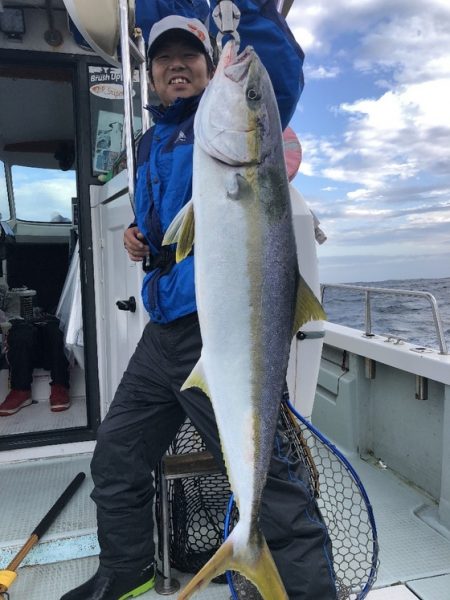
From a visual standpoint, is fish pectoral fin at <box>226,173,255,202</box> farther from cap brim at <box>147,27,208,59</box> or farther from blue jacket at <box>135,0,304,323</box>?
cap brim at <box>147,27,208,59</box>

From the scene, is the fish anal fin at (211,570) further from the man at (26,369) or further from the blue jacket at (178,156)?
the man at (26,369)

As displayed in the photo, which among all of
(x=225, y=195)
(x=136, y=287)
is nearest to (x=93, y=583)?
(x=136, y=287)

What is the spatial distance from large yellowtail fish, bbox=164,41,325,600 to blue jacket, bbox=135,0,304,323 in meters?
0.41

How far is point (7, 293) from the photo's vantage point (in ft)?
18.8

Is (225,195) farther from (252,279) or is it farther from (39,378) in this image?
(39,378)

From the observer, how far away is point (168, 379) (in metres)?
2.04

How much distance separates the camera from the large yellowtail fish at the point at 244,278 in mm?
1346

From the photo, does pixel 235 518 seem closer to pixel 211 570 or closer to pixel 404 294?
pixel 211 570

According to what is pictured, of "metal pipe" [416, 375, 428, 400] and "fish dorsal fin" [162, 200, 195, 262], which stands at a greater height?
"fish dorsal fin" [162, 200, 195, 262]

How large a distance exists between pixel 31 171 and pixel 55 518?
5.21 metres

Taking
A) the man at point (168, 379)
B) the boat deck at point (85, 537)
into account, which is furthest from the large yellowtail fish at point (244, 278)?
the boat deck at point (85, 537)

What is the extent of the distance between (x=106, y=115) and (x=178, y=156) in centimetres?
213

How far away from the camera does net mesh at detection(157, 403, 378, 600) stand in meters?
2.11

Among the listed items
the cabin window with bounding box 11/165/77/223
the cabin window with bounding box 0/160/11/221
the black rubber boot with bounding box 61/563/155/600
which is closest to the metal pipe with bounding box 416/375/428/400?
the black rubber boot with bounding box 61/563/155/600
